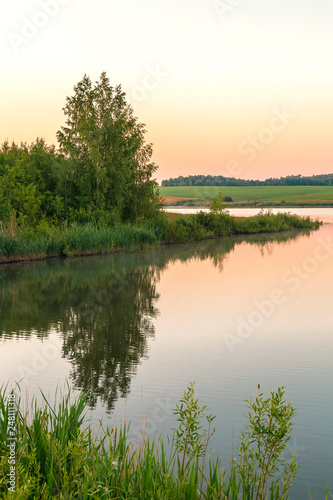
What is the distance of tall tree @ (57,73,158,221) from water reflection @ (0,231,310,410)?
25.9ft

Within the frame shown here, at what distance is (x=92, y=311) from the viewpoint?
15.4 m

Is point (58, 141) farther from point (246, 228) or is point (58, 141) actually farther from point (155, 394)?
point (155, 394)

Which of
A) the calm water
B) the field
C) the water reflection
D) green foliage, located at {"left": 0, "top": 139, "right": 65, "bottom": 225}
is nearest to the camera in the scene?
the calm water

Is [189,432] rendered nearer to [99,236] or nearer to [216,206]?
[99,236]

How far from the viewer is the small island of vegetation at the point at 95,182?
105 feet

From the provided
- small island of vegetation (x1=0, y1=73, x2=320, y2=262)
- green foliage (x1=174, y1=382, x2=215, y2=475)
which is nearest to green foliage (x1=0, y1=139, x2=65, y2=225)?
small island of vegetation (x1=0, y1=73, x2=320, y2=262)

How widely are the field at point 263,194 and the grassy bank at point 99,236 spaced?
77.4 metres

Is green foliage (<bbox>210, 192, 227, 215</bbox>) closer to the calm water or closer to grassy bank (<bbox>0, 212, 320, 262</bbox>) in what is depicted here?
grassy bank (<bbox>0, 212, 320, 262</bbox>)

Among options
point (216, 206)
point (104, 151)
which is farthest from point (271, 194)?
point (104, 151)

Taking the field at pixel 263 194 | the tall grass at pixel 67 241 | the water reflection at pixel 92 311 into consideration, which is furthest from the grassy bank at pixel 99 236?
the field at pixel 263 194

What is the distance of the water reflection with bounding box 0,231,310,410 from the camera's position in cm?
994

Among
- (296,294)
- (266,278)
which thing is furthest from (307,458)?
(266,278)

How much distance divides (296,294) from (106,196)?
19.4 meters

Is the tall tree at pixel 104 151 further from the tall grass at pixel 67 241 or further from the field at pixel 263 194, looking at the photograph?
the field at pixel 263 194
